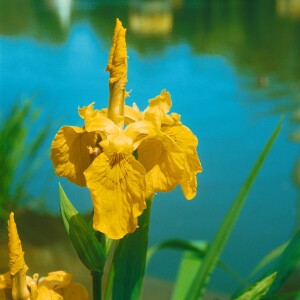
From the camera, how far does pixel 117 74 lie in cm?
42

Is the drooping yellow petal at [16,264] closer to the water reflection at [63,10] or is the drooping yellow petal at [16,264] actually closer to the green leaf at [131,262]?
the green leaf at [131,262]

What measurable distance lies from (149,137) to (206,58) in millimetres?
2834

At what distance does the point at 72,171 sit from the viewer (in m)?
0.43

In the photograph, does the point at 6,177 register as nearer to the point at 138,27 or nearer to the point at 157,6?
the point at 138,27

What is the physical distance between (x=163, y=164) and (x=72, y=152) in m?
0.07

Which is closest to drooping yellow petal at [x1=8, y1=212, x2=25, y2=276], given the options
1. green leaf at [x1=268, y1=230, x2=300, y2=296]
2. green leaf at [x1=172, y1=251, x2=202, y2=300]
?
green leaf at [x1=268, y1=230, x2=300, y2=296]

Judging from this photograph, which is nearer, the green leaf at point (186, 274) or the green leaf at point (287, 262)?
the green leaf at point (287, 262)

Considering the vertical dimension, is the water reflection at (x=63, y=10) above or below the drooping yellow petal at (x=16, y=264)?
below

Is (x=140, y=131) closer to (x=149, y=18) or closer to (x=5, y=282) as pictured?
(x=5, y=282)

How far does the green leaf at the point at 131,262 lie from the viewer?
476mm

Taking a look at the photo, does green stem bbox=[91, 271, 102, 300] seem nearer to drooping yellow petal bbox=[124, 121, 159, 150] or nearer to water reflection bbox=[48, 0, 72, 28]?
drooping yellow petal bbox=[124, 121, 159, 150]

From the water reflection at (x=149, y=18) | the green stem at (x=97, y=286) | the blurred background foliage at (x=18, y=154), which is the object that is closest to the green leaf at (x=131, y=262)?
the green stem at (x=97, y=286)

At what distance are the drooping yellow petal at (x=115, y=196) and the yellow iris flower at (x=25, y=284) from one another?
0.06 meters

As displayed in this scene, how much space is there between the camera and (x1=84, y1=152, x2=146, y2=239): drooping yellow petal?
1.31 ft
